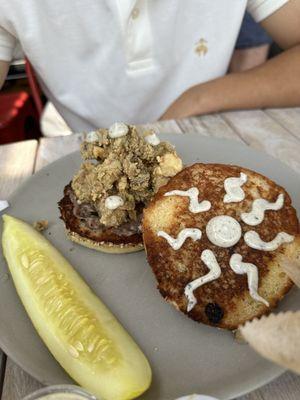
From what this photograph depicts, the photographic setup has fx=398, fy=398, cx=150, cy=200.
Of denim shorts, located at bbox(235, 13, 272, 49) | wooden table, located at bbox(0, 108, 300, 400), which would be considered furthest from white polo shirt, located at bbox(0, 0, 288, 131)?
denim shorts, located at bbox(235, 13, 272, 49)

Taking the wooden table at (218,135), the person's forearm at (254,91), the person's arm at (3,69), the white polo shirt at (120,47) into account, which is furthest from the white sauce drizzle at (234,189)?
the person's arm at (3,69)

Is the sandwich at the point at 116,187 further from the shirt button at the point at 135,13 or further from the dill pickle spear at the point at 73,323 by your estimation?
the shirt button at the point at 135,13

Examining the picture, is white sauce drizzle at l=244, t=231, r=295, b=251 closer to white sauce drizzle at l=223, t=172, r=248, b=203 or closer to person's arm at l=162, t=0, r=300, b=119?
white sauce drizzle at l=223, t=172, r=248, b=203

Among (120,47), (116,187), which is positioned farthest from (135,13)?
(116,187)

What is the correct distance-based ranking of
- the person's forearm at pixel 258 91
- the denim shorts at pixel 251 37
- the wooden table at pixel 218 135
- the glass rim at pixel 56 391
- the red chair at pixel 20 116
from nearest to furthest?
the glass rim at pixel 56 391 → the wooden table at pixel 218 135 → the person's forearm at pixel 258 91 → the red chair at pixel 20 116 → the denim shorts at pixel 251 37

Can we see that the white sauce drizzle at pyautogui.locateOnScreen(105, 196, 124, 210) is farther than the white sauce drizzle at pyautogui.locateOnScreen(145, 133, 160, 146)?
No

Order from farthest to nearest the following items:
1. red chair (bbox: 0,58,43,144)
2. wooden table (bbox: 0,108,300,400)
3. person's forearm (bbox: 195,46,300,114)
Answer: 1. red chair (bbox: 0,58,43,144)
2. person's forearm (bbox: 195,46,300,114)
3. wooden table (bbox: 0,108,300,400)

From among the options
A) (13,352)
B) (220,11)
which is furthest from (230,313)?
(220,11)
